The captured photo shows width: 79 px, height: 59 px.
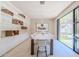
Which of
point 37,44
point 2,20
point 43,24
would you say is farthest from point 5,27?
point 43,24

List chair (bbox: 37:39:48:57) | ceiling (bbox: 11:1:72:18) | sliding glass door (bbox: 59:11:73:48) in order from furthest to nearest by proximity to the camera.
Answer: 1. sliding glass door (bbox: 59:11:73:48)
2. ceiling (bbox: 11:1:72:18)
3. chair (bbox: 37:39:48:57)

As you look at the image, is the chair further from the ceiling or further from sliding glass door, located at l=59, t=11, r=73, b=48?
the ceiling

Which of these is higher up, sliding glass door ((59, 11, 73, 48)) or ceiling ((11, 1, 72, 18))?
ceiling ((11, 1, 72, 18))

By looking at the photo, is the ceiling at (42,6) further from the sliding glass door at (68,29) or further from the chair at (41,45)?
the chair at (41,45)

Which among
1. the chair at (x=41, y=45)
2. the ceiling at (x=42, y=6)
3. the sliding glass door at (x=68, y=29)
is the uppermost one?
the ceiling at (x=42, y=6)

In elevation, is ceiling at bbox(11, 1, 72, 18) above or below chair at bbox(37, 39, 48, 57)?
above

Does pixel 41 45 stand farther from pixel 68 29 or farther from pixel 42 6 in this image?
pixel 42 6

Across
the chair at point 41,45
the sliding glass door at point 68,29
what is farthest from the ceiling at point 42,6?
the chair at point 41,45

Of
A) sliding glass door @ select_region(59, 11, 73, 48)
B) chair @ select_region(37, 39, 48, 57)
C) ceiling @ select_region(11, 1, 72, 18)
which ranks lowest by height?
chair @ select_region(37, 39, 48, 57)

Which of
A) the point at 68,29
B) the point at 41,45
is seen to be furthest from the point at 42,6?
the point at 41,45

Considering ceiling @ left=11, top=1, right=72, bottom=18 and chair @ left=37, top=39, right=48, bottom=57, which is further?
ceiling @ left=11, top=1, right=72, bottom=18

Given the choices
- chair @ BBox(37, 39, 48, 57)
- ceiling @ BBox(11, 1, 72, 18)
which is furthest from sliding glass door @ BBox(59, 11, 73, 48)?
chair @ BBox(37, 39, 48, 57)

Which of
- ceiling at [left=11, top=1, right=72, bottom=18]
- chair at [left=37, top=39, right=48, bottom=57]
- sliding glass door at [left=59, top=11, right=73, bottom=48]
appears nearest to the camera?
chair at [left=37, top=39, right=48, bottom=57]

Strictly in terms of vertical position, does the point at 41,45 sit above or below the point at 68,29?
below
